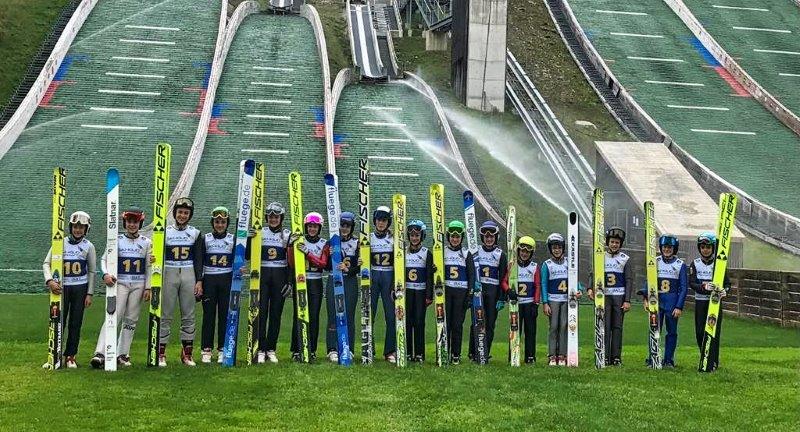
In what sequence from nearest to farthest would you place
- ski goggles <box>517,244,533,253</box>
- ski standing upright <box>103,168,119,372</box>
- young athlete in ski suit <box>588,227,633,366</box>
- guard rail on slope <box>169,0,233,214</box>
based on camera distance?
ski standing upright <box>103,168,119,372</box>, young athlete in ski suit <box>588,227,633,366</box>, ski goggles <box>517,244,533,253</box>, guard rail on slope <box>169,0,233,214</box>

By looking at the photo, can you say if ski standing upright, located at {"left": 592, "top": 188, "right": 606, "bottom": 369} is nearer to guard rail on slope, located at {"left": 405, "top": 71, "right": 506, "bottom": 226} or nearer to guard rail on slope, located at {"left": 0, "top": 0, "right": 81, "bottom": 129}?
guard rail on slope, located at {"left": 405, "top": 71, "right": 506, "bottom": 226}

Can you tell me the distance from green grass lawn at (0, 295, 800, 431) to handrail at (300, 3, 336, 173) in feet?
52.2

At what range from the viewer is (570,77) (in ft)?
122

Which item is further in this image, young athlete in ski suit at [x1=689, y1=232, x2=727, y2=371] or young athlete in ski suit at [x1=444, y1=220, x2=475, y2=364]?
young athlete in ski suit at [x1=444, y1=220, x2=475, y2=364]

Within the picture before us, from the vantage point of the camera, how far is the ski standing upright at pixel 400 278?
11.0 metres

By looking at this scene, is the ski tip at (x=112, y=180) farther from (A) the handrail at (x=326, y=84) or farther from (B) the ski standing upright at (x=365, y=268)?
(A) the handrail at (x=326, y=84)

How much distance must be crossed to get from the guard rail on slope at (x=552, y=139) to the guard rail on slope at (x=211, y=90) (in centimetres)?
949

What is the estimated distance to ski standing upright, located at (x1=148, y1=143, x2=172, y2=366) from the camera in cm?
1035

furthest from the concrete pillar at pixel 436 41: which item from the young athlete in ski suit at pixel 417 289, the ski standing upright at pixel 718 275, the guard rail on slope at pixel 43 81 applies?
the ski standing upright at pixel 718 275

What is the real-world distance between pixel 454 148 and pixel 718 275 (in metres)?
18.0

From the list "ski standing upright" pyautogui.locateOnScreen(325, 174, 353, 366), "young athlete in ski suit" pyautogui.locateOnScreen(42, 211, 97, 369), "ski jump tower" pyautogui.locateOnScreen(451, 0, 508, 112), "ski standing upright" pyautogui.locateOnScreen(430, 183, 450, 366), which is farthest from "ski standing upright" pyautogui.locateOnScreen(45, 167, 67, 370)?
"ski jump tower" pyautogui.locateOnScreen(451, 0, 508, 112)

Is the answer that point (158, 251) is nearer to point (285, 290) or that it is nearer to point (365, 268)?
point (285, 290)

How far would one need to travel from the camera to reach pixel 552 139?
104ft

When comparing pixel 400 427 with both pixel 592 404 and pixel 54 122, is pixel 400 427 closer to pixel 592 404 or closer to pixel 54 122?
pixel 592 404
